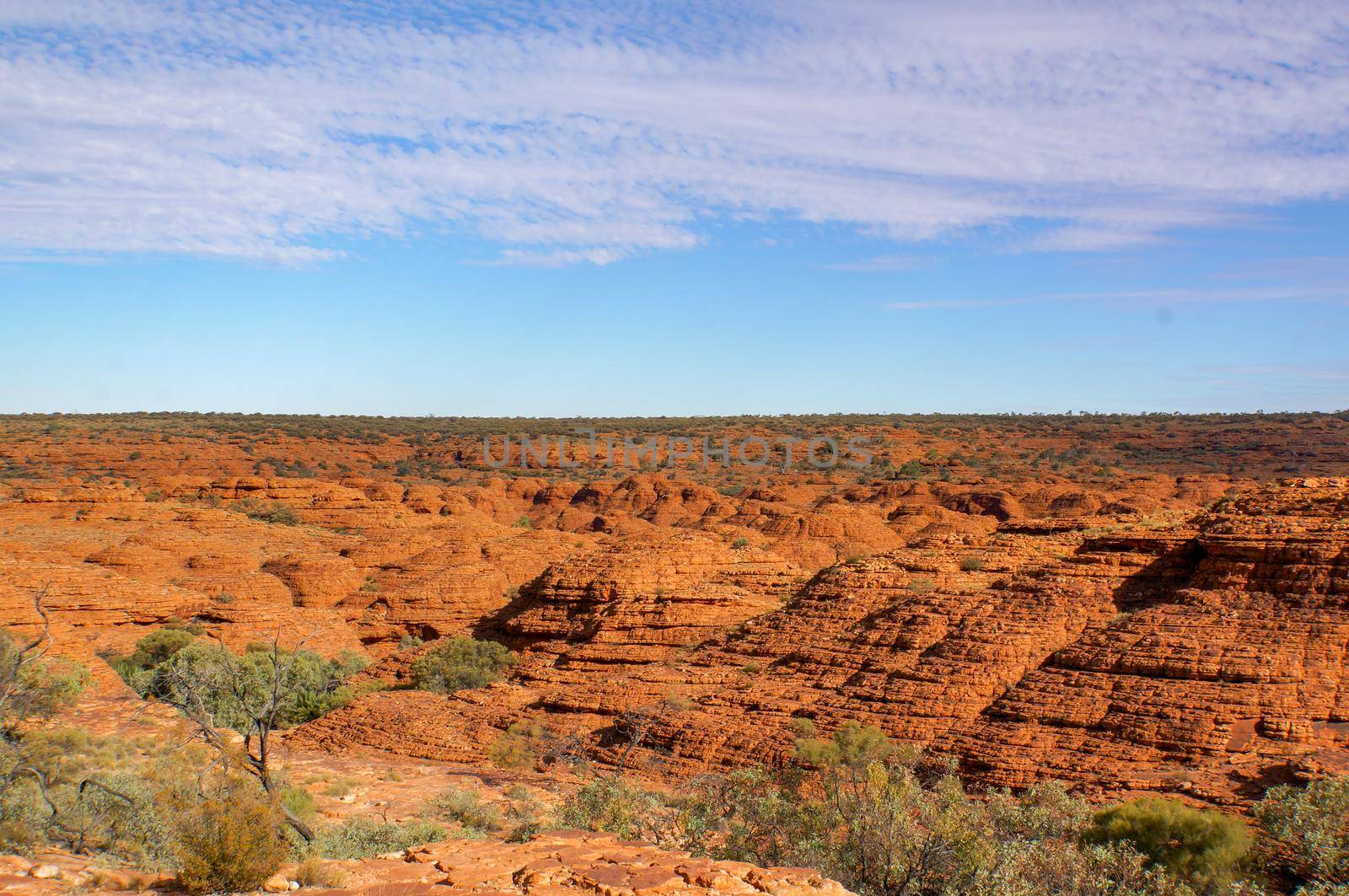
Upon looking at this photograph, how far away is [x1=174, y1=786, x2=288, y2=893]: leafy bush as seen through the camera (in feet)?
29.7

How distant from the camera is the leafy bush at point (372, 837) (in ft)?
40.5

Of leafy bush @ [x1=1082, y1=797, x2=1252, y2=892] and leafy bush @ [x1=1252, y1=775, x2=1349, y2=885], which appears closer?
leafy bush @ [x1=1252, y1=775, x2=1349, y2=885]

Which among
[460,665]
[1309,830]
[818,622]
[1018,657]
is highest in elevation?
[1018,657]

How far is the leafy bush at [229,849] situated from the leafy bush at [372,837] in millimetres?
2247

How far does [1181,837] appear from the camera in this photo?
12.1 metres

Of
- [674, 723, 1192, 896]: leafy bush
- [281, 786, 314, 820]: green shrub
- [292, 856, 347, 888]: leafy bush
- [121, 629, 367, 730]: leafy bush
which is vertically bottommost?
[121, 629, 367, 730]: leafy bush

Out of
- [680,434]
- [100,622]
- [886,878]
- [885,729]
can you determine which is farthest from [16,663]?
[680,434]

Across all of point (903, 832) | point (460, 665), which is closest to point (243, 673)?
point (460, 665)

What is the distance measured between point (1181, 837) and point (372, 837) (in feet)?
33.3

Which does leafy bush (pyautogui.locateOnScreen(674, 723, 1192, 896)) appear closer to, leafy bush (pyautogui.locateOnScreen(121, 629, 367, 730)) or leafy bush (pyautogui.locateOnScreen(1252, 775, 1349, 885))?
leafy bush (pyautogui.locateOnScreen(1252, 775, 1349, 885))

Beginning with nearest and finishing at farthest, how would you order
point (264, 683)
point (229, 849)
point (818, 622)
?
point (229, 849)
point (818, 622)
point (264, 683)

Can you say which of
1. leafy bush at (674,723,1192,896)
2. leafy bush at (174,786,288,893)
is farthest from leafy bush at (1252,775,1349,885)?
leafy bush at (174,786,288,893)

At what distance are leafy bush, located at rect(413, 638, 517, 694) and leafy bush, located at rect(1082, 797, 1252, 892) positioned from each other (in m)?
15.3

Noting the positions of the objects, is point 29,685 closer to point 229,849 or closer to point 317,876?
point 229,849
